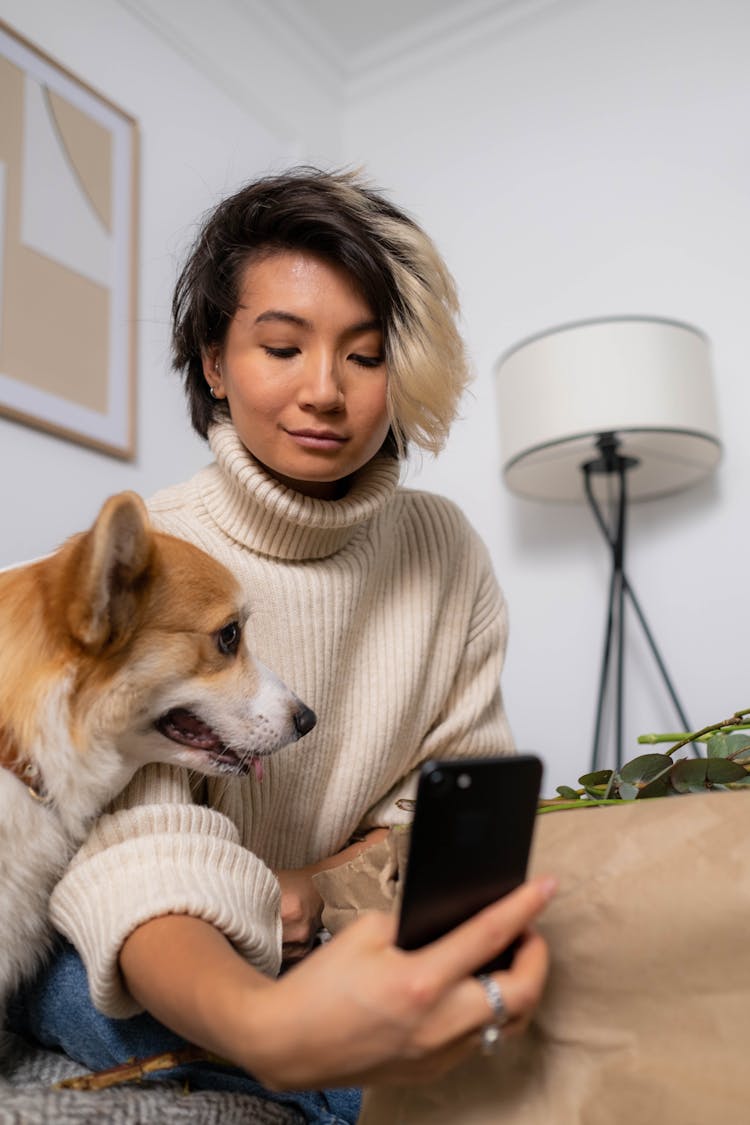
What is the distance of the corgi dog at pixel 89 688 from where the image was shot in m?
0.74

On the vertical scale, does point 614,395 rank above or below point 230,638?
above

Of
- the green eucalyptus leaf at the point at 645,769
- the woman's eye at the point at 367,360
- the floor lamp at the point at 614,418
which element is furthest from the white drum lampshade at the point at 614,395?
the green eucalyptus leaf at the point at 645,769

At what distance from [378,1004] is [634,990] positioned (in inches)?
6.6

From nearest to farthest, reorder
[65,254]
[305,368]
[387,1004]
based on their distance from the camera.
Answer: [387,1004]
[305,368]
[65,254]

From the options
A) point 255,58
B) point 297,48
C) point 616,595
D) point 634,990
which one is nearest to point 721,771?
point 634,990

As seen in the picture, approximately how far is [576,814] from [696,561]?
76.6 inches

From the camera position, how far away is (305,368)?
97cm

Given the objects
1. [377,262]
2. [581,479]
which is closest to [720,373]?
[581,479]

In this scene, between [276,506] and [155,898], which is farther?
[276,506]

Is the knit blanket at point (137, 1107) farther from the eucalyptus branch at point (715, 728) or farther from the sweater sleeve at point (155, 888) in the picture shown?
the eucalyptus branch at point (715, 728)

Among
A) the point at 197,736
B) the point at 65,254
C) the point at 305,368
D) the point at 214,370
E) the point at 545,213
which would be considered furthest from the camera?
the point at 545,213

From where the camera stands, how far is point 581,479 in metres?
2.36

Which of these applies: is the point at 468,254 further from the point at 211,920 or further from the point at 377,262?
the point at 211,920

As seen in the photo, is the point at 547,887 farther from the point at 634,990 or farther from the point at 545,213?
the point at 545,213
